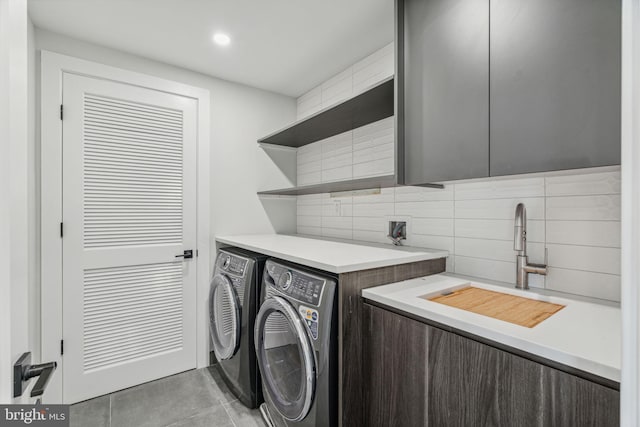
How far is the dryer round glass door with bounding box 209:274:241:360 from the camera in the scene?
1.84 meters

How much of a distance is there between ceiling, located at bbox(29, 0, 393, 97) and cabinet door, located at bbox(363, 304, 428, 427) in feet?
5.26

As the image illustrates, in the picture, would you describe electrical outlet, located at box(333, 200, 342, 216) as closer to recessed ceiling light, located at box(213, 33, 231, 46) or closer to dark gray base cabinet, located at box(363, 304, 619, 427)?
dark gray base cabinet, located at box(363, 304, 619, 427)

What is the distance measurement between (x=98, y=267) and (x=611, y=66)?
2.68 metres

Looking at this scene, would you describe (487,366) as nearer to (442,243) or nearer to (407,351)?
(407,351)

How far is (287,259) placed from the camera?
1522 millimetres

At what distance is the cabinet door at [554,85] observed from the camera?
33.6 inches

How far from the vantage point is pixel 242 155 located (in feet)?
8.52

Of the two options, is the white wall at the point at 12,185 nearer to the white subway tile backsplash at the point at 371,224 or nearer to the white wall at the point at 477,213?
the white wall at the point at 477,213

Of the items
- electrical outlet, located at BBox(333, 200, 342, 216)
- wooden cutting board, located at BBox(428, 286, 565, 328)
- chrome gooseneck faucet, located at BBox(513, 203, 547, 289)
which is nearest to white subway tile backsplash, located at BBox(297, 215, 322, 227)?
electrical outlet, located at BBox(333, 200, 342, 216)

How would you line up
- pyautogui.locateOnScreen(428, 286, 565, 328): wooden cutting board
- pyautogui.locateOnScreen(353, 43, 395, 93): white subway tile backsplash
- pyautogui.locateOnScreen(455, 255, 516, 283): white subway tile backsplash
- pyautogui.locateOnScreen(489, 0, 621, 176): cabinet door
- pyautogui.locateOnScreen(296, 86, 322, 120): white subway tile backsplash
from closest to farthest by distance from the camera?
pyautogui.locateOnScreen(489, 0, 621, 176): cabinet door
pyautogui.locateOnScreen(428, 286, 565, 328): wooden cutting board
pyautogui.locateOnScreen(455, 255, 516, 283): white subway tile backsplash
pyautogui.locateOnScreen(353, 43, 395, 93): white subway tile backsplash
pyautogui.locateOnScreen(296, 86, 322, 120): white subway tile backsplash

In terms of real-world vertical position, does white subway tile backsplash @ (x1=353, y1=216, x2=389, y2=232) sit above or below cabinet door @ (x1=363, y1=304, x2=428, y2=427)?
above
